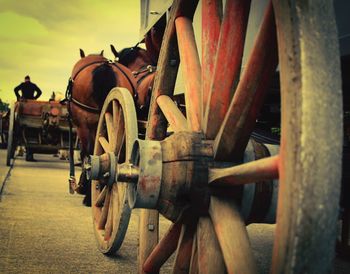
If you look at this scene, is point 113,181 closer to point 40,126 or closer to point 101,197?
point 101,197

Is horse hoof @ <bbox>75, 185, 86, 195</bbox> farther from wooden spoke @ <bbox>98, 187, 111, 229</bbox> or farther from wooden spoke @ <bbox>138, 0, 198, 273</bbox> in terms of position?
wooden spoke @ <bbox>138, 0, 198, 273</bbox>

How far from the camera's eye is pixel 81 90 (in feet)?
14.3

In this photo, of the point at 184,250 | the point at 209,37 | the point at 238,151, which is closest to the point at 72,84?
the point at 209,37

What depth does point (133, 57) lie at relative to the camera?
219 inches

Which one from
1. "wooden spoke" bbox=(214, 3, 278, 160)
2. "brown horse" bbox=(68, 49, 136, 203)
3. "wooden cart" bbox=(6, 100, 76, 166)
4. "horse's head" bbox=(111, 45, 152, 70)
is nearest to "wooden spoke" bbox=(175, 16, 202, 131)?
"wooden spoke" bbox=(214, 3, 278, 160)

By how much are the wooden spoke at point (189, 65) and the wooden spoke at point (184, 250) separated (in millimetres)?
357

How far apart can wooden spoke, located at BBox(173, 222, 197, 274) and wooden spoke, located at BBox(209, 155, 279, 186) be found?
0.24 meters

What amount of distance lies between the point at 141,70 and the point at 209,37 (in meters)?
3.86

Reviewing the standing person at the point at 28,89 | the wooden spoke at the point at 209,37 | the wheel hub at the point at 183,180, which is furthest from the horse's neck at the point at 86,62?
the standing person at the point at 28,89

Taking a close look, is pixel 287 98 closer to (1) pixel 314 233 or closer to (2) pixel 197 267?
(1) pixel 314 233

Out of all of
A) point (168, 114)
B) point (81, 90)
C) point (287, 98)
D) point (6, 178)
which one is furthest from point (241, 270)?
point (6, 178)

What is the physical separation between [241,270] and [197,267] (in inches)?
12.3

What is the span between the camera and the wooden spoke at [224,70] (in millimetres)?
1291

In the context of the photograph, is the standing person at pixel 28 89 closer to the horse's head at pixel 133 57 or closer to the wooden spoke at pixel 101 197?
the horse's head at pixel 133 57
